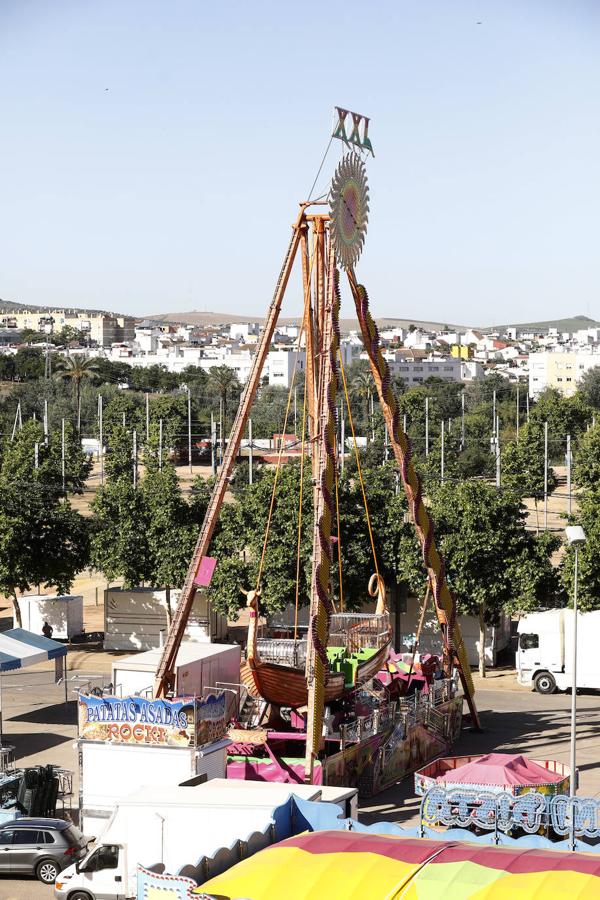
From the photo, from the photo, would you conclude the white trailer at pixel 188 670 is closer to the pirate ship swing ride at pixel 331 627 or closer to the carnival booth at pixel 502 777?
the pirate ship swing ride at pixel 331 627

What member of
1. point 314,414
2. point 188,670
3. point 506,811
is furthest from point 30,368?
point 506,811

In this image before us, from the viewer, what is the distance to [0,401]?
14962 cm

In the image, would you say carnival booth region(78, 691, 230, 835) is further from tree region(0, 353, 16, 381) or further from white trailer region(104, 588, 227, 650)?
tree region(0, 353, 16, 381)

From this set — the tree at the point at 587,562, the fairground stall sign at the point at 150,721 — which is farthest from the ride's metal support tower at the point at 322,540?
the tree at the point at 587,562

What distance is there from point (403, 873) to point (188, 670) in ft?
43.5

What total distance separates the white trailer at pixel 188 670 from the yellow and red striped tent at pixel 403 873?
11626 mm

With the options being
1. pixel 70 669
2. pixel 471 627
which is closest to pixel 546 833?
pixel 471 627

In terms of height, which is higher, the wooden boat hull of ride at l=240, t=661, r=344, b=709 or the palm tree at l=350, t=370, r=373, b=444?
the palm tree at l=350, t=370, r=373, b=444

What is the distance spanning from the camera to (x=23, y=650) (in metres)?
33.9

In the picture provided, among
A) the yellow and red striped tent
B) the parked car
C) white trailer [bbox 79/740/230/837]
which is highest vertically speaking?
the yellow and red striped tent

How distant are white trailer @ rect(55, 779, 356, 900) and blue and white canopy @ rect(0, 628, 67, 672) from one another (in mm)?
11505

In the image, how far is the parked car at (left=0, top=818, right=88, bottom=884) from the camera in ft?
75.8

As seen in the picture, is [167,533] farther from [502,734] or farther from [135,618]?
[502,734]

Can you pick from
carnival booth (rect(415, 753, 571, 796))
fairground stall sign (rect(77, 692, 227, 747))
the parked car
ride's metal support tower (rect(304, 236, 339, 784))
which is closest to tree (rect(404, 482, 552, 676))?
ride's metal support tower (rect(304, 236, 339, 784))
